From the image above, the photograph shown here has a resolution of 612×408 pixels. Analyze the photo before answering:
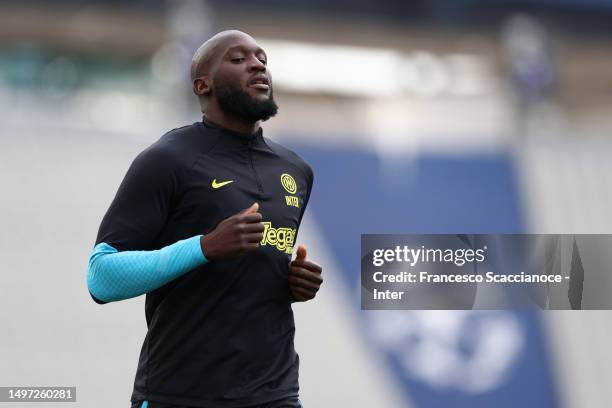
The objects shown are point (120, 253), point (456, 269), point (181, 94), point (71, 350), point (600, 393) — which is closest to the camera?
point (120, 253)

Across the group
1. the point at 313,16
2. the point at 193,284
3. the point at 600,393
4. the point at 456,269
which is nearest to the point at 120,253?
Result: the point at 193,284

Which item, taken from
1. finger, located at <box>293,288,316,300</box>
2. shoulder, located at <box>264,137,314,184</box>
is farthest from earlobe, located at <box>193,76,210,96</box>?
finger, located at <box>293,288,316,300</box>

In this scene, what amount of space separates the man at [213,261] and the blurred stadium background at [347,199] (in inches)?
184

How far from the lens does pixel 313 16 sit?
16984mm

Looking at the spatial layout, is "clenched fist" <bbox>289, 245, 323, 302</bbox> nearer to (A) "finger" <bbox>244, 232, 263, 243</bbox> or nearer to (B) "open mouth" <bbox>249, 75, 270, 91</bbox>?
(A) "finger" <bbox>244, 232, 263, 243</bbox>

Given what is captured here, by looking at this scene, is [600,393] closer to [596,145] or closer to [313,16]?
[596,145]

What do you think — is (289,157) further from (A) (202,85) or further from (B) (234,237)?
(B) (234,237)

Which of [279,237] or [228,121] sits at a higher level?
[228,121]

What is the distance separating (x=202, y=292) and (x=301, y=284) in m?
0.30

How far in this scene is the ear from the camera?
2.92 meters

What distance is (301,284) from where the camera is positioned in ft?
9.12

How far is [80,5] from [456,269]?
1146 cm

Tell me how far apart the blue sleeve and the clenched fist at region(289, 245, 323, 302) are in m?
0.37

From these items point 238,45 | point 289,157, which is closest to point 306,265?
point 289,157
